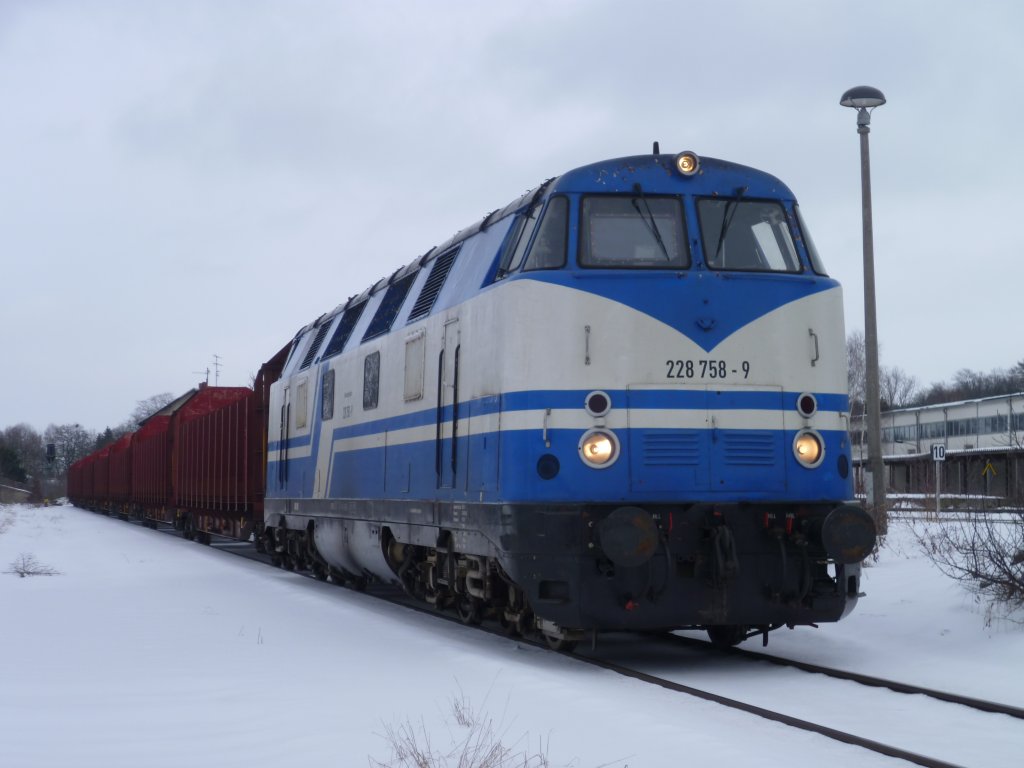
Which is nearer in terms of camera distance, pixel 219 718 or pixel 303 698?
pixel 219 718

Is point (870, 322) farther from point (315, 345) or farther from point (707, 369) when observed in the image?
point (707, 369)

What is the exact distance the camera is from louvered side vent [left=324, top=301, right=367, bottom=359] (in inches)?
591

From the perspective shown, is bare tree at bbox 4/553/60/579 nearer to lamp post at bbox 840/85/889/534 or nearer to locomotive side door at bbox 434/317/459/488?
locomotive side door at bbox 434/317/459/488

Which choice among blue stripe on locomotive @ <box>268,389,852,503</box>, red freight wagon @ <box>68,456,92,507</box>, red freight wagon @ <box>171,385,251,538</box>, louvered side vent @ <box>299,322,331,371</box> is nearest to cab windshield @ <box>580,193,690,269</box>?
blue stripe on locomotive @ <box>268,389,852,503</box>

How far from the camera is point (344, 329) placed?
50.4ft

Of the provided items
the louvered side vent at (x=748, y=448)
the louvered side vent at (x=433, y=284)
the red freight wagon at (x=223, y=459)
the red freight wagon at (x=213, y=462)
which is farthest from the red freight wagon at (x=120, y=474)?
the louvered side vent at (x=748, y=448)

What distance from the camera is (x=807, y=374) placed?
9055 millimetres

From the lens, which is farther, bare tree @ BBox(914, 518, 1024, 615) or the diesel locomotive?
bare tree @ BBox(914, 518, 1024, 615)

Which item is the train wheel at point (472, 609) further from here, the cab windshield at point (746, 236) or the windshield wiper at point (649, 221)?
the cab windshield at point (746, 236)

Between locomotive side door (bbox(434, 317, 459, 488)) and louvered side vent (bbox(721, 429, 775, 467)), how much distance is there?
8.20ft

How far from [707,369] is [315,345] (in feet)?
30.0

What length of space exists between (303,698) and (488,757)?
216 cm

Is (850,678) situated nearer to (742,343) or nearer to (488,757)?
(742,343)

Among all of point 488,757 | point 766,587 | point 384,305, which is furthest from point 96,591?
point 488,757
